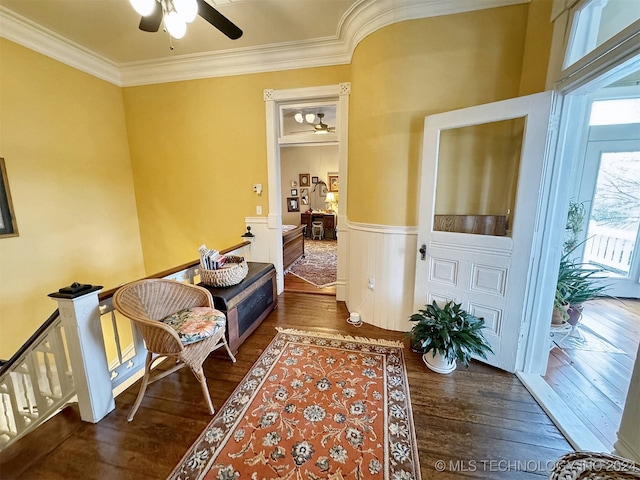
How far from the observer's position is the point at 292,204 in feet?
27.1

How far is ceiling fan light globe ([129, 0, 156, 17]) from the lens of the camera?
1475mm

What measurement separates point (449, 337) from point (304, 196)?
6926 millimetres

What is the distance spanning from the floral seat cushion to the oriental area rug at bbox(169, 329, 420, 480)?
521 mm

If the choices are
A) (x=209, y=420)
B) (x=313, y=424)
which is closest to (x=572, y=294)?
(x=313, y=424)

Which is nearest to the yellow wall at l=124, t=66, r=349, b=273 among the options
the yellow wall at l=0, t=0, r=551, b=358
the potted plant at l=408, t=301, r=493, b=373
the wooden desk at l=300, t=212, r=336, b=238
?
the yellow wall at l=0, t=0, r=551, b=358

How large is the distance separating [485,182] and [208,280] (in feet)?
8.92

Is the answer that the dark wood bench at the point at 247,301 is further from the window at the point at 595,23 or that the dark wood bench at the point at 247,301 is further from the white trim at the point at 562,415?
the window at the point at 595,23

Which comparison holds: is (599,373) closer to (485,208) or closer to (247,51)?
(485,208)

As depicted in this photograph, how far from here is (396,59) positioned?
2.32 metres

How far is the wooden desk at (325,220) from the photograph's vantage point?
303 inches

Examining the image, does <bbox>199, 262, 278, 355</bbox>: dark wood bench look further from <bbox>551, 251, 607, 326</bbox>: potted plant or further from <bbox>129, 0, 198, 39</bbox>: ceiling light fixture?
<bbox>551, 251, 607, 326</bbox>: potted plant

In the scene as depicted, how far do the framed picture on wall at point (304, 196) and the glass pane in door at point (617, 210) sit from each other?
21.3 ft

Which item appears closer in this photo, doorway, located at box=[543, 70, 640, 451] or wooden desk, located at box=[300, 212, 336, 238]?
doorway, located at box=[543, 70, 640, 451]

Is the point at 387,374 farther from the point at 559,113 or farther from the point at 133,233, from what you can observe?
the point at 133,233
